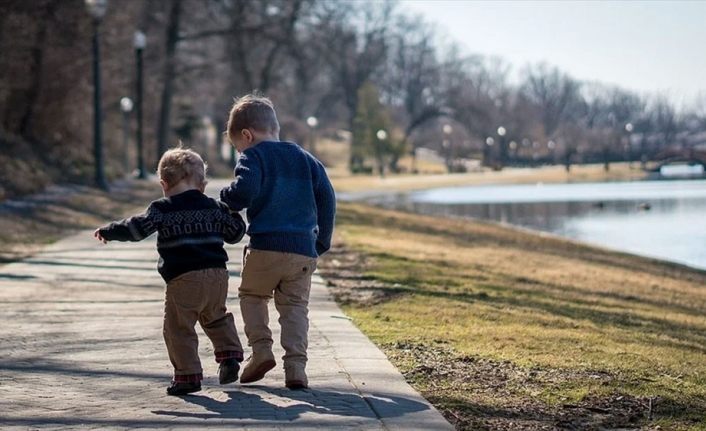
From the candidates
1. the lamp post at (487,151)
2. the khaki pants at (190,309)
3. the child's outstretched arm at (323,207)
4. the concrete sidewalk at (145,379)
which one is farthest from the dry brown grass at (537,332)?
the lamp post at (487,151)

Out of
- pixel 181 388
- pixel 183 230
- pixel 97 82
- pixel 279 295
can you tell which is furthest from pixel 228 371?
pixel 97 82

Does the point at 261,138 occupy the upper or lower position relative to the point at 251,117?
lower

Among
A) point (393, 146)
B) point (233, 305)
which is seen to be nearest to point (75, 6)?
point (233, 305)

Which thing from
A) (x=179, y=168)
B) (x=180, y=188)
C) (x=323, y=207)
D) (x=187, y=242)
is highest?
(x=179, y=168)

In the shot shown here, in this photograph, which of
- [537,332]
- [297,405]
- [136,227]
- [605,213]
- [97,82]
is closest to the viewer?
[297,405]

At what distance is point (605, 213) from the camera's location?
40.3m

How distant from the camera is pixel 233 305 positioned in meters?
9.84

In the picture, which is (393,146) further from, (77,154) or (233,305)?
(233,305)

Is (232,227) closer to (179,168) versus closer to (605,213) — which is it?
(179,168)

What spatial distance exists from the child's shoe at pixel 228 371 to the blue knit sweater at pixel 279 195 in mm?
628

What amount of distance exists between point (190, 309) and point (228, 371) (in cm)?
39

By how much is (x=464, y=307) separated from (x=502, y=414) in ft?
14.8

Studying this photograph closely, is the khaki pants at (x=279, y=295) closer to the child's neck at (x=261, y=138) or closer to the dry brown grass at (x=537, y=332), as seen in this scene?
the child's neck at (x=261, y=138)

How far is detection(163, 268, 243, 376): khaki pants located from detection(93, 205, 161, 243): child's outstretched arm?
0.30 m
